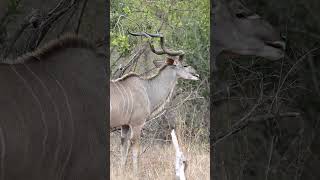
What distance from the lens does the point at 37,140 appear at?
120cm

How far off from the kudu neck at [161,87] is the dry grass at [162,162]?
324 mm

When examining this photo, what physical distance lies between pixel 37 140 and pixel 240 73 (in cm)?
50

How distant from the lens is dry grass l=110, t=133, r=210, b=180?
350 cm

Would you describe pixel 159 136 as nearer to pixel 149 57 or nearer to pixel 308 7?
pixel 149 57

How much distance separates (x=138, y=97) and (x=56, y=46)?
2415 millimetres

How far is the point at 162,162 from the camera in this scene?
146 inches

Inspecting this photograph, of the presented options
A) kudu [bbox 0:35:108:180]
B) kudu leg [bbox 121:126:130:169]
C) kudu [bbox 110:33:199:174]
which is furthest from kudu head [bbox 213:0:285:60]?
kudu leg [bbox 121:126:130:169]

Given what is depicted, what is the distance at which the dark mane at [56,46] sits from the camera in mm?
1203

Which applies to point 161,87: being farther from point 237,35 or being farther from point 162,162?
point 237,35

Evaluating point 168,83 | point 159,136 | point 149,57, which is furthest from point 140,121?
point 149,57

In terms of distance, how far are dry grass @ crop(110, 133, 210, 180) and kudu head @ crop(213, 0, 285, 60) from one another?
222 cm

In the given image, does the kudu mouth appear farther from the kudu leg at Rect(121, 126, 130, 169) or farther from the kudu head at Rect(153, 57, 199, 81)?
the kudu head at Rect(153, 57, 199, 81)

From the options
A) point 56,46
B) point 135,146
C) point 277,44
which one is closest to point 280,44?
point 277,44

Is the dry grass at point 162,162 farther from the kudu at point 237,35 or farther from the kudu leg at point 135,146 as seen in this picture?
the kudu at point 237,35
